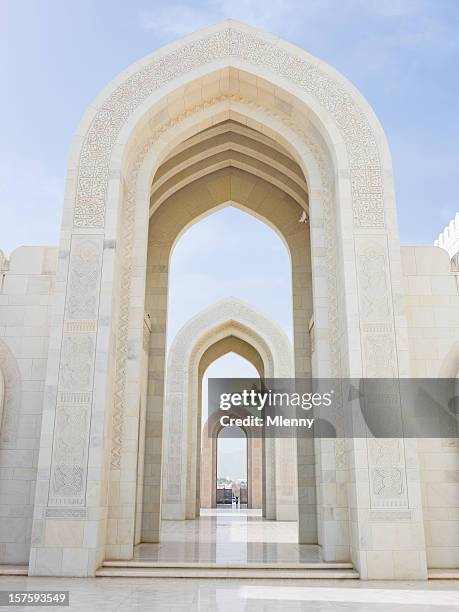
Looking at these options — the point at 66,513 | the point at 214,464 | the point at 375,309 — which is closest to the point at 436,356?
the point at 375,309

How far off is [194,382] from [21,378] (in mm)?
7870

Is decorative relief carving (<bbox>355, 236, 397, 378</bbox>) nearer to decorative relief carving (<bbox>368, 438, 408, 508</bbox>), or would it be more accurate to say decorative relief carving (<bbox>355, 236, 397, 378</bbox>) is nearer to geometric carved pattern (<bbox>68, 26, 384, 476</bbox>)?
geometric carved pattern (<bbox>68, 26, 384, 476</bbox>)

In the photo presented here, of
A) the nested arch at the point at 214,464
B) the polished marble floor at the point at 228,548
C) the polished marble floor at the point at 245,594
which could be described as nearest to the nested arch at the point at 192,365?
the nested arch at the point at 214,464

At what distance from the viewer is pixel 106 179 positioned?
5.68 meters

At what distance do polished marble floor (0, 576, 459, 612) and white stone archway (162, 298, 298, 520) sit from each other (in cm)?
756

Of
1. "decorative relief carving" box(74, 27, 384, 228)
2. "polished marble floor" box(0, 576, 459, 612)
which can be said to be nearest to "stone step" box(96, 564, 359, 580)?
"polished marble floor" box(0, 576, 459, 612)

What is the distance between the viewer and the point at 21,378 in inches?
216

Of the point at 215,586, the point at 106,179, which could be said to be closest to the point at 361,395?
the point at 215,586

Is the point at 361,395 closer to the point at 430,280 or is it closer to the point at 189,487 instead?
the point at 430,280

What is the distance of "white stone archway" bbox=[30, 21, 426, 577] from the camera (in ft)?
15.5

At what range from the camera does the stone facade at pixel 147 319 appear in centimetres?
474

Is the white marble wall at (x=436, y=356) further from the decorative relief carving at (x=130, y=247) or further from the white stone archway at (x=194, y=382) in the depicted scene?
the white stone archway at (x=194, y=382)

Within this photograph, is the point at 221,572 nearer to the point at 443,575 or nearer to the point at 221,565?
the point at 221,565

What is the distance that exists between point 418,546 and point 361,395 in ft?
4.28
